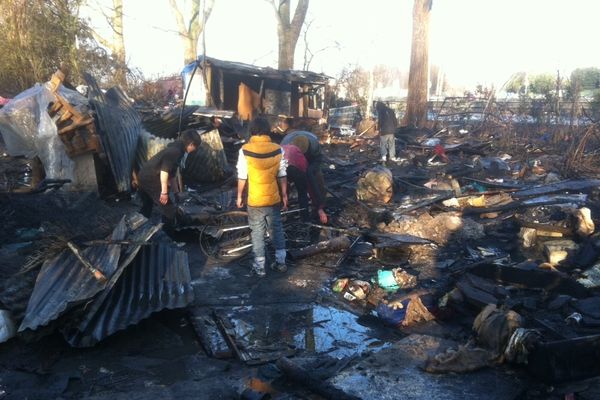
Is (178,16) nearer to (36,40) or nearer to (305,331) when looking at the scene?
(36,40)

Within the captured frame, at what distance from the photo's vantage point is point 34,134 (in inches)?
327

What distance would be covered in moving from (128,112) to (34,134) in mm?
2020

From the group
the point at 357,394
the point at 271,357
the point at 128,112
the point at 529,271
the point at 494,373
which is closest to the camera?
the point at 357,394

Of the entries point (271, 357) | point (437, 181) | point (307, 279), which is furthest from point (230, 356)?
point (437, 181)

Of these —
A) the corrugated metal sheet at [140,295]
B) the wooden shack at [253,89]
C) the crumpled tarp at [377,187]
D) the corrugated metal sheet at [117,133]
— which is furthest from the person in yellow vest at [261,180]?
the wooden shack at [253,89]

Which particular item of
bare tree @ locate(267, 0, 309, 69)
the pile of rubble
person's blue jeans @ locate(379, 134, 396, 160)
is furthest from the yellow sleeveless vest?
bare tree @ locate(267, 0, 309, 69)

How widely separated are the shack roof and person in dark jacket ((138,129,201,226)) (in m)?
8.60

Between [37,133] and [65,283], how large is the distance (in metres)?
5.34

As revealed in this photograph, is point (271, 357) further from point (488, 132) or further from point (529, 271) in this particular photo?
point (488, 132)

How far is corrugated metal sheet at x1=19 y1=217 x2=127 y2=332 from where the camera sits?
11.9 ft

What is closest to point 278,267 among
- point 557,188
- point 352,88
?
point 557,188

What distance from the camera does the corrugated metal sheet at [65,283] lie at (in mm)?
3617

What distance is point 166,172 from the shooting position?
19.4 ft

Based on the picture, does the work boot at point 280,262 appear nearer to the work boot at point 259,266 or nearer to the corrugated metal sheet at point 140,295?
the work boot at point 259,266
